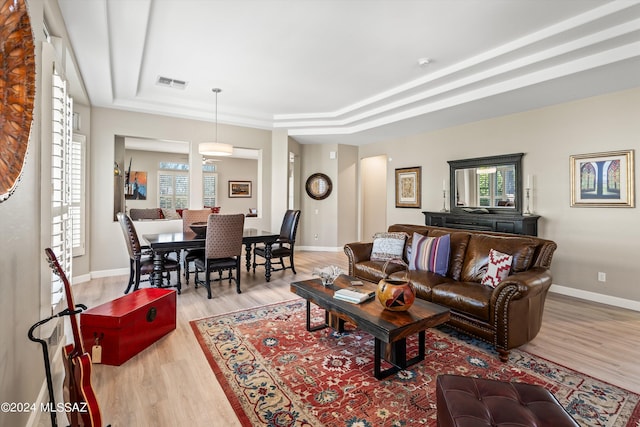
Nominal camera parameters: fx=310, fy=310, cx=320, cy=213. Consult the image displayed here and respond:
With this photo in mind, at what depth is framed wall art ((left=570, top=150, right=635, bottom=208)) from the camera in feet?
12.5

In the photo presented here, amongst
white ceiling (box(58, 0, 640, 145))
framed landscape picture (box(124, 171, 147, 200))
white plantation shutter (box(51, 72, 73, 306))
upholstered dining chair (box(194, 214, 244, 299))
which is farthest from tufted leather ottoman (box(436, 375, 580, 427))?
framed landscape picture (box(124, 171, 147, 200))

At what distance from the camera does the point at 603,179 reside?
13.1ft

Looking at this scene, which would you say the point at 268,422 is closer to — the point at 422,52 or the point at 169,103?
the point at 422,52

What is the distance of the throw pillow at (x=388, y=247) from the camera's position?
13.1ft

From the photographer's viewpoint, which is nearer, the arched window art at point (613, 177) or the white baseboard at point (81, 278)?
the arched window art at point (613, 177)

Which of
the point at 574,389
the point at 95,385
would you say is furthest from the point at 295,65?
the point at 574,389

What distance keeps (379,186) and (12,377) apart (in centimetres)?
780

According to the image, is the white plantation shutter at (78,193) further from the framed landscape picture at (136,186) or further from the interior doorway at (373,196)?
the interior doorway at (373,196)

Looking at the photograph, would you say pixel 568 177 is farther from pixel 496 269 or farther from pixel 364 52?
pixel 364 52

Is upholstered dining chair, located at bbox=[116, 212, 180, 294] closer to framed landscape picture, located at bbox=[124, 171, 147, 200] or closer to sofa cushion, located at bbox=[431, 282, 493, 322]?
sofa cushion, located at bbox=[431, 282, 493, 322]

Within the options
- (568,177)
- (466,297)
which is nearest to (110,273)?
(466,297)

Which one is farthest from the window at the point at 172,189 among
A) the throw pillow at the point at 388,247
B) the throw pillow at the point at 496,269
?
the throw pillow at the point at 496,269

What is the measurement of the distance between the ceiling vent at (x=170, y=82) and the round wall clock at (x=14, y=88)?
3.50 metres

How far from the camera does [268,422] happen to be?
1.78m
